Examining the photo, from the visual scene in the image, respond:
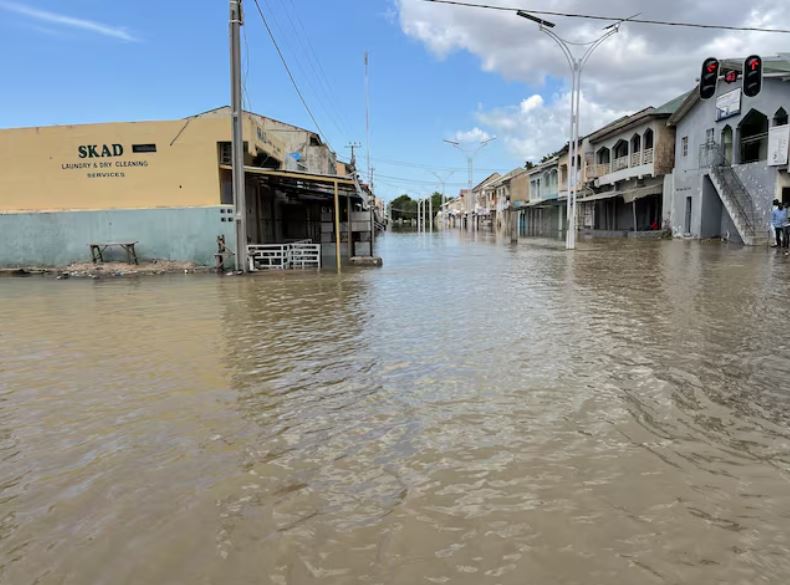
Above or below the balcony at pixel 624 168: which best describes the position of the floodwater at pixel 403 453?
below

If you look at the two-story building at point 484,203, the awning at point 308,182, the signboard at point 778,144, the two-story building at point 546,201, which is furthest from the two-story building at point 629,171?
the two-story building at point 484,203

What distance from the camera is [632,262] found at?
18094 millimetres

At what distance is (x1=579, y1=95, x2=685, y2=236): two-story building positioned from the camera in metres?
33.8

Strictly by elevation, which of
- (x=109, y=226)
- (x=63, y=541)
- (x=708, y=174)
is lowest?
(x=63, y=541)

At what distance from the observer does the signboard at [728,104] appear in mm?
26078

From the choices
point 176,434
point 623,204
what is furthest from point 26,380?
point 623,204

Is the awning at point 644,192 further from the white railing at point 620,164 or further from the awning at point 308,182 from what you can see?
the awning at point 308,182

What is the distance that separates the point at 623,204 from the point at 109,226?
1422 inches

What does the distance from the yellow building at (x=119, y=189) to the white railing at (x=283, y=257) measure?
102 centimetres

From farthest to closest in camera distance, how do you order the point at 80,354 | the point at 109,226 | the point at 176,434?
the point at 109,226 < the point at 80,354 < the point at 176,434

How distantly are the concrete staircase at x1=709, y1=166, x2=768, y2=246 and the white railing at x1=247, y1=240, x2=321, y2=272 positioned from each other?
18.0 meters

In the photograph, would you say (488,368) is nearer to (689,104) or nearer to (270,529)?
(270,529)

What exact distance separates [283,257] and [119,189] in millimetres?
6040

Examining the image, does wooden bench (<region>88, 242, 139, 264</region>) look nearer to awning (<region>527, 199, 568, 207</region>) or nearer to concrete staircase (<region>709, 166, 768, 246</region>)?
concrete staircase (<region>709, 166, 768, 246</region>)
